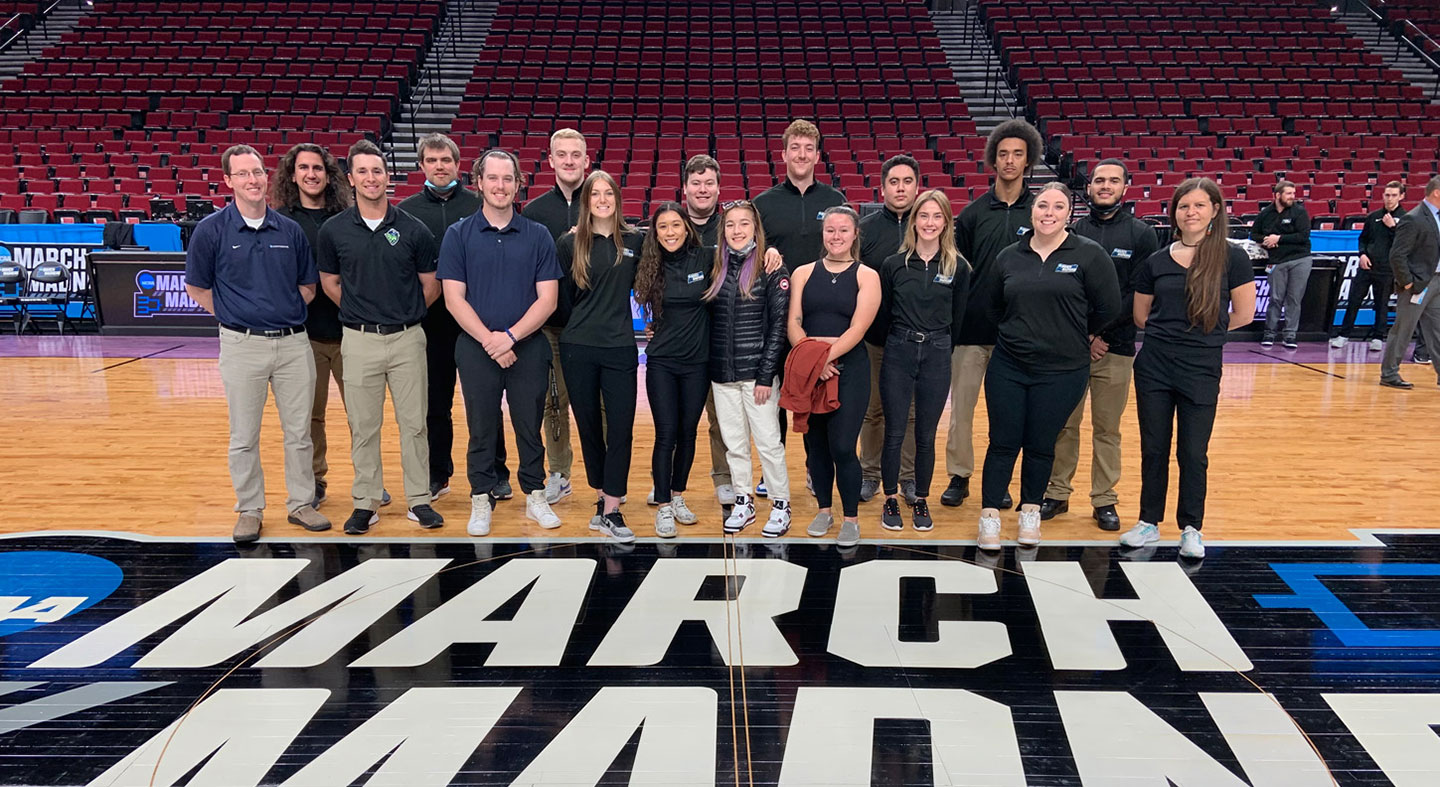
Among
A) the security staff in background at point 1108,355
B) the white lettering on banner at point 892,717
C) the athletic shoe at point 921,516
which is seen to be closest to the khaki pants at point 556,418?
the athletic shoe at point 921,516

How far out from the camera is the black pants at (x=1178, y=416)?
3582 millimetres

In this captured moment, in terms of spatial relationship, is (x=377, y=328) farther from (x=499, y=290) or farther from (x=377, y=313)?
(x=499, y=290)

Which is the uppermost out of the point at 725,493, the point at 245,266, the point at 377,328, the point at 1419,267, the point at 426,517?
the point at 1419,267

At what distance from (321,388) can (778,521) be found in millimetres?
2107

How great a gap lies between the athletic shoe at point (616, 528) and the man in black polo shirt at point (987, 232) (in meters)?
1.54

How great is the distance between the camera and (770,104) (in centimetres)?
1416

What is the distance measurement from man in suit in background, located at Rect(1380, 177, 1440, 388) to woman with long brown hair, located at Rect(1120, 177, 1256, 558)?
13.1 ft

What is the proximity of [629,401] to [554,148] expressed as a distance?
1.15 metres

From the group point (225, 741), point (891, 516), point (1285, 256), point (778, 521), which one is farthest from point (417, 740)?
point (1285, 256)

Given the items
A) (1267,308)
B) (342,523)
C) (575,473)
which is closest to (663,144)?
(1267,308)

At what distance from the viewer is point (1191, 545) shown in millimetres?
3721

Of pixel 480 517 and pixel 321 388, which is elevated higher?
pixel 321 388

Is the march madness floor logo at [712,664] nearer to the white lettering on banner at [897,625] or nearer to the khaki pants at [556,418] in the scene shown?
the white lettering on banner at [897,625]

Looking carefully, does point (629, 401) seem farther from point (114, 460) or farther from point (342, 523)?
point (114, 460)
